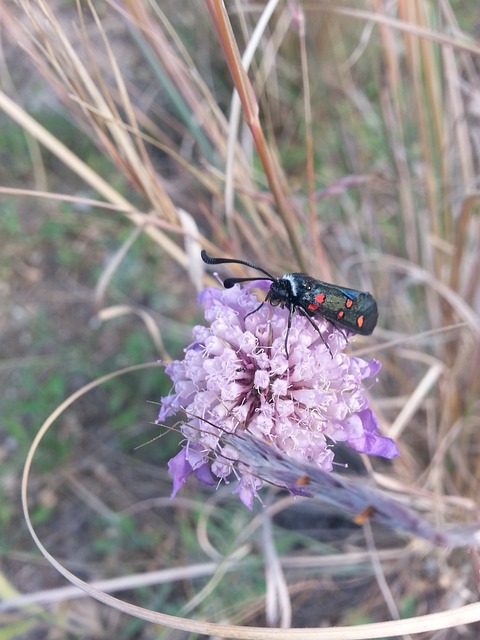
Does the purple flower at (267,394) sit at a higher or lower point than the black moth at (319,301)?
lower

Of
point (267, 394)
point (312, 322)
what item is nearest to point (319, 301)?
point (312, 322)

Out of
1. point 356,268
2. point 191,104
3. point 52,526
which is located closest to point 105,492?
point 52,526

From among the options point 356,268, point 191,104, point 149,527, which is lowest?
point 149,527

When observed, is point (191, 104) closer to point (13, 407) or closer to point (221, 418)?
point (221, 418)

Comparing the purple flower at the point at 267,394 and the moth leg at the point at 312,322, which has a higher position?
the moth leg at the point at 312,322

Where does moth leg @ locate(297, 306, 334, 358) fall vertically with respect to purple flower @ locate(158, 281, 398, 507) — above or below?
above
